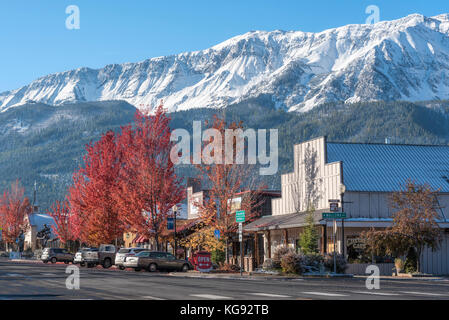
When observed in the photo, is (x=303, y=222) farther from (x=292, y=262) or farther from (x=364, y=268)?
(x=292, y=262)

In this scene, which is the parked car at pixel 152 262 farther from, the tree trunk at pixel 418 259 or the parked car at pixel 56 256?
the parked car at pixel 56 256

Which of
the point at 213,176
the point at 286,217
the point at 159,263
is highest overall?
the point at 213,176

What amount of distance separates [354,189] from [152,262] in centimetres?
1418

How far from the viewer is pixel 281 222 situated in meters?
44.4

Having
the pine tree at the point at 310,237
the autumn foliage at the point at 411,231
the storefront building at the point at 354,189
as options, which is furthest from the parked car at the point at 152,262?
the autumn foliage at the point at 411,231

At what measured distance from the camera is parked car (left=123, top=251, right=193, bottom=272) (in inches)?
1789

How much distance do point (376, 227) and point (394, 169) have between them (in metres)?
5.21

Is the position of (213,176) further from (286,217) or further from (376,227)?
(376,227)

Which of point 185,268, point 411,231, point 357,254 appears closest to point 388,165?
point 357,254

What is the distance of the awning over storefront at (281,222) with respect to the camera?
41281 mm
